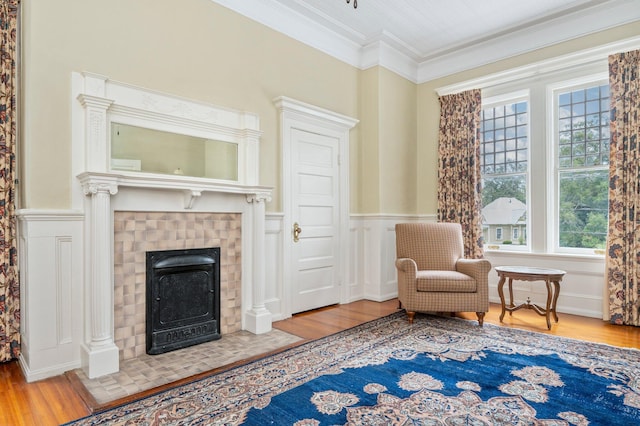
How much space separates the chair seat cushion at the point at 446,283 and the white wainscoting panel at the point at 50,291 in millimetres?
2984

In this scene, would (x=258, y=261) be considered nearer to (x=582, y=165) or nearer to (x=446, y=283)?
(x=446, y=283)

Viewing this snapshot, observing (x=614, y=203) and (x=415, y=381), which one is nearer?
(x=415, y=381)

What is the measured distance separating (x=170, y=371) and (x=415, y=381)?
5.54 ft

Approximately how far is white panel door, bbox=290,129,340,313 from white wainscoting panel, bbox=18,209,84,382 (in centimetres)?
211

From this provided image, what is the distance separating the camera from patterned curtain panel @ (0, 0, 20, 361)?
2.79 m

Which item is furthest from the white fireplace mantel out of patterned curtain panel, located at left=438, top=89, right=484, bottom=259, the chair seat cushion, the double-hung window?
the double-hung window

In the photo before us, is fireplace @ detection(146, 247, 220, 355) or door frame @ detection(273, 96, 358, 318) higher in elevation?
door frame @ detection(273, 96, 358, 318)

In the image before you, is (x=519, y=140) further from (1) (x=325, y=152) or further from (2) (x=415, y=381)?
(2) (x=415, y=381)

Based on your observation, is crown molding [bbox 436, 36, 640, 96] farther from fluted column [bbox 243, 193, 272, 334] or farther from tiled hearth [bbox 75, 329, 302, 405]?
tiled hearth [bbox 75, 329, 302, 405]

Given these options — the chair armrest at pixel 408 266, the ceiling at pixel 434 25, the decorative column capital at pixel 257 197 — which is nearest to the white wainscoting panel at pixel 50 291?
the decorative column capital at pixel 257 197

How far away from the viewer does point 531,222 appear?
472 cm

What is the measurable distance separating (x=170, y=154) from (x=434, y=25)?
344 centimetres

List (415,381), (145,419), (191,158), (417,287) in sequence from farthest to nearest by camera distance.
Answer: (417,287) → (191,158) → (415,381) → (145,419)

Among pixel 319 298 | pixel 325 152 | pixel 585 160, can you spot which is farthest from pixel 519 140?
pixel 319 298
